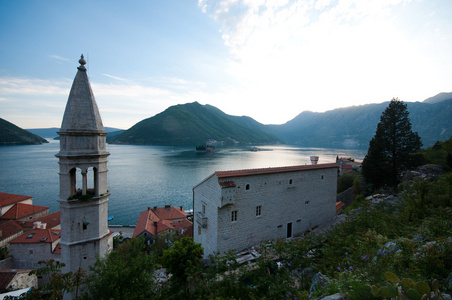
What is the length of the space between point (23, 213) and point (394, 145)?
53.6m

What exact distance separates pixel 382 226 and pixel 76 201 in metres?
14.3

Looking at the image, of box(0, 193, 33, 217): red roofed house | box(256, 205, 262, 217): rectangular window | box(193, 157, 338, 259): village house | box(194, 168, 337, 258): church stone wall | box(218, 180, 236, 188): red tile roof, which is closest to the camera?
box(218, 180, 236, 188): red tile roof

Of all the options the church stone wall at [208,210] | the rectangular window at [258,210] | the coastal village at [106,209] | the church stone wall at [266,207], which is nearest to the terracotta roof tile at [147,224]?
the coastal village at [106,209]

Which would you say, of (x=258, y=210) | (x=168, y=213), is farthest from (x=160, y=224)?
(x=258, y=210)

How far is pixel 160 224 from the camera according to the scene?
33125mm

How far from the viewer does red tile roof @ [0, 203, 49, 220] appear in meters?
31.5

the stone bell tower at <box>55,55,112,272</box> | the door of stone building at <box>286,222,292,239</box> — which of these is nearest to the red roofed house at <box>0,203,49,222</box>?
the stone bell tower at <box>55,55,112,272</box>

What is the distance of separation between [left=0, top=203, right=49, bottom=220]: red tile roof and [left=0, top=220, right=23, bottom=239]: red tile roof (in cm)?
327

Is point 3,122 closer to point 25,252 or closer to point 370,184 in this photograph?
point 25,252

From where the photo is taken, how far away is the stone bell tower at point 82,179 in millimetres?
9602

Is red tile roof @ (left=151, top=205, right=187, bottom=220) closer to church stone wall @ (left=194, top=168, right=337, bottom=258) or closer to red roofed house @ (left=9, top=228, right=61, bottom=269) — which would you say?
red roofed house @ (left=9, top=228, right=61, bottom=269)

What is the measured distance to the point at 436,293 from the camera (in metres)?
3.21

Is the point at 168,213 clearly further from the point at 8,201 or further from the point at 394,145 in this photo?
the point at 394,145

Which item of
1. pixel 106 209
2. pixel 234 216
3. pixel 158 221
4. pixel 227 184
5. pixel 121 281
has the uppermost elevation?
pixel 227 184
